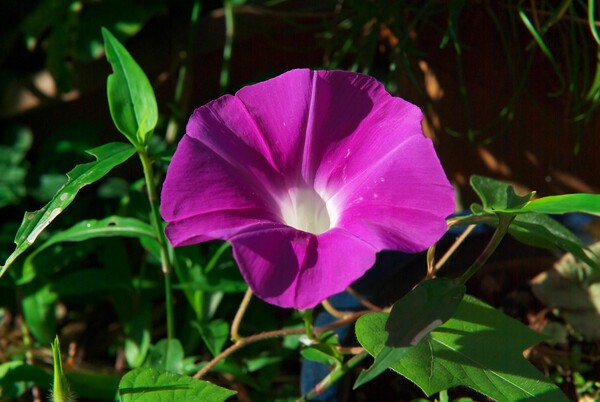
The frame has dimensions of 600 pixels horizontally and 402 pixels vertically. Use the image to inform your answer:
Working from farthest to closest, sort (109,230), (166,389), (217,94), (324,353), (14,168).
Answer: (217,94), (14,168), (109,230), (324,353), (166,389)

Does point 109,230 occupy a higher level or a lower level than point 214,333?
higher

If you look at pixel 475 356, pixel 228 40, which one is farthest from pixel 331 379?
pixel 228 40

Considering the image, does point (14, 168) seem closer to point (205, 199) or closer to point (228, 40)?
point (228, 40)

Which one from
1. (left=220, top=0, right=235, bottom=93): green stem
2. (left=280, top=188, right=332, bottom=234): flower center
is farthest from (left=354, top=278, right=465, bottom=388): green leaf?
(left=220, top=0, right=235, bottom=93): green stem

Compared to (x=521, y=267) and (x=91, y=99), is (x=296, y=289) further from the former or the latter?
(x=91, y=99)

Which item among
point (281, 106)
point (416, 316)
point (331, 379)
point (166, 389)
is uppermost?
point (281, 106)

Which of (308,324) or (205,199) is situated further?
(308,324)

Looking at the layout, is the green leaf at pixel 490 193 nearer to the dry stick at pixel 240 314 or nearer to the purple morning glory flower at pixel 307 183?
the purple morning glory flower at pixel 307 183

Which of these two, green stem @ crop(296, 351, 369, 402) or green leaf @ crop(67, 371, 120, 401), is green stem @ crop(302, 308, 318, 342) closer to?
green stem @ crop(296, 351, 369, 402)
